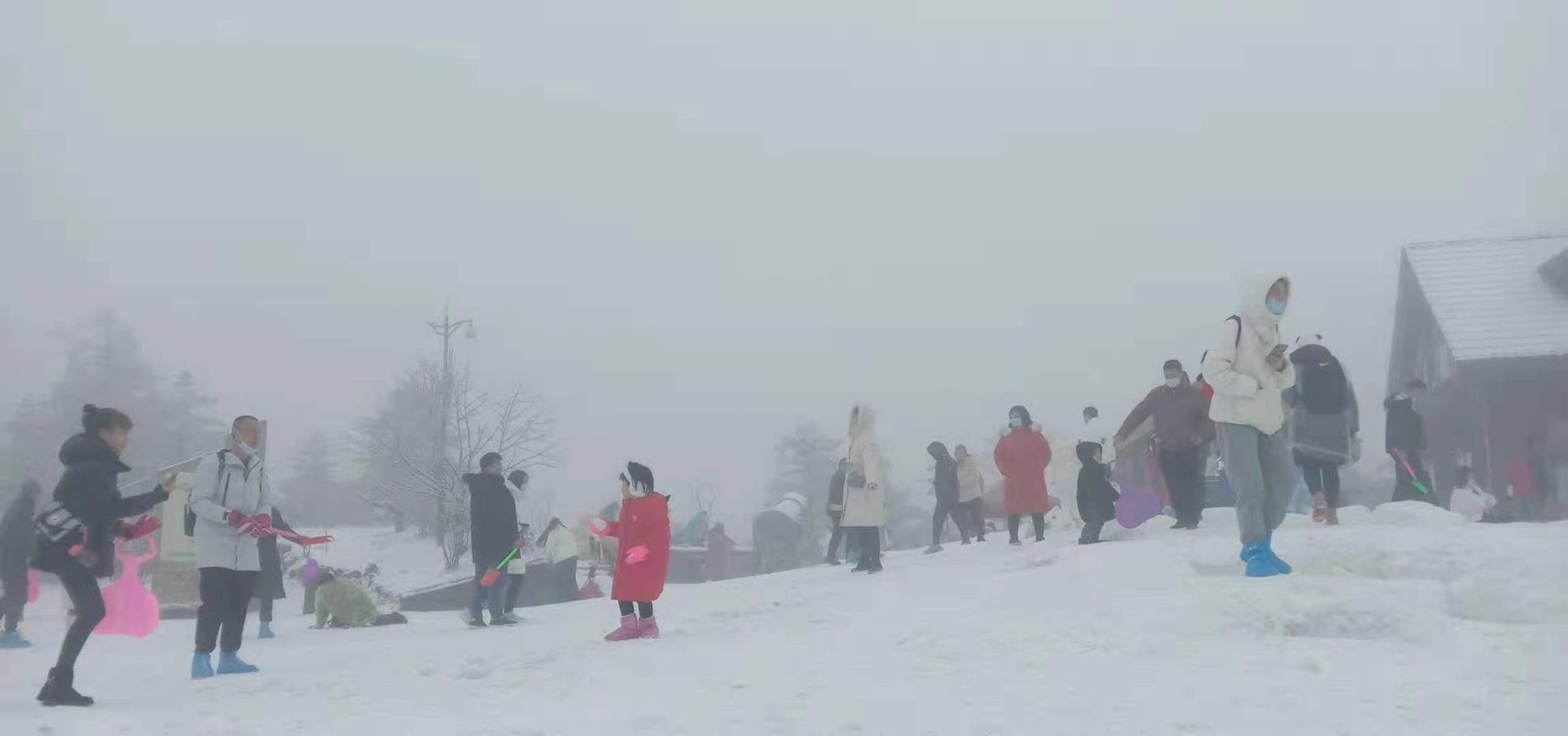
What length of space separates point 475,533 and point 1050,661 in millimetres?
7814

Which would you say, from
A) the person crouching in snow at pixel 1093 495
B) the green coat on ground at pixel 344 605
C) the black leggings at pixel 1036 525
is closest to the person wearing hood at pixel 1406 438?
the person crouching in snow at pixel 1093 495

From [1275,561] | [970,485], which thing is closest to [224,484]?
[1275,561]

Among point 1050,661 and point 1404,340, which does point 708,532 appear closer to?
point 1404,340

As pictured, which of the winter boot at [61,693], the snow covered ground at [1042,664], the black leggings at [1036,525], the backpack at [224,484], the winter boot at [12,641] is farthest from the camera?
the black leggings at [1036,525]

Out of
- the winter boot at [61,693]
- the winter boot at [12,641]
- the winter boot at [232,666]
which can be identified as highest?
the winter boot at [61,693]

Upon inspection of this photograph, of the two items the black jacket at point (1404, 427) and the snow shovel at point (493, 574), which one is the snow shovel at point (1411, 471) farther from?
the snow shovel at point (493, 574)

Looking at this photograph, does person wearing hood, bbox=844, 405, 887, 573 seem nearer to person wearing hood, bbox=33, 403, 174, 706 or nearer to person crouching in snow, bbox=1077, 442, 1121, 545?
person crouching in snow, bbox=1077, 442, 1121, 545

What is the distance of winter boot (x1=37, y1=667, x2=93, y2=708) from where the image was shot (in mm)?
6398

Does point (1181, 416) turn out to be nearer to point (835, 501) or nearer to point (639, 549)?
point (639, 549)

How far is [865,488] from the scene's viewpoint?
1304 cm

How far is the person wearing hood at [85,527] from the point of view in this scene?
254 inches

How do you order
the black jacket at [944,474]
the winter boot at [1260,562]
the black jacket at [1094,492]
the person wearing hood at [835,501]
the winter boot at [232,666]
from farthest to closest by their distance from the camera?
the person wearing hood at [835,501]
the black jacket at [944,474]
the black jacket at [1094,492]
the winter boot at [232,666]
the winter boot at [1260,562]

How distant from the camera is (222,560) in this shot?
7875mm

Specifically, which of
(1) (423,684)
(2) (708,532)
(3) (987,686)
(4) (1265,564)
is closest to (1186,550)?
(4) (1265,564)
